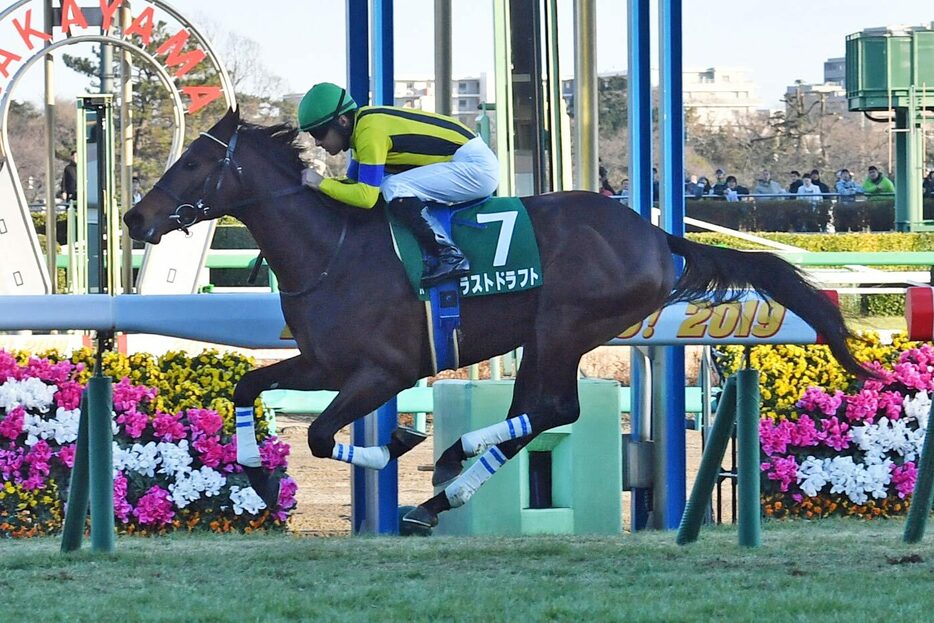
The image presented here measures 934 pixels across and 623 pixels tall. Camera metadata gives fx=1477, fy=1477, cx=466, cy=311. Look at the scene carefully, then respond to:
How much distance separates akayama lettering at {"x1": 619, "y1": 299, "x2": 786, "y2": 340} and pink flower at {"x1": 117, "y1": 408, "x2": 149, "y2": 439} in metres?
1.88

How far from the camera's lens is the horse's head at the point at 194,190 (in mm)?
4430

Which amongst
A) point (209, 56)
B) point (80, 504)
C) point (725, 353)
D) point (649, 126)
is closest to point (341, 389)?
point (80, 504)

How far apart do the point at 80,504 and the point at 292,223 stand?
3.50 ft

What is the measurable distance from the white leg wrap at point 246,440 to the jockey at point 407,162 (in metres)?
0.69

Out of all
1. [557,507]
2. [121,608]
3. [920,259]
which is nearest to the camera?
[121,608]

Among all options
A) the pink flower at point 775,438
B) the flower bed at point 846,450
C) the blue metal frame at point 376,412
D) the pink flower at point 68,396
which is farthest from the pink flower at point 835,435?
the pink flower at point 68,396

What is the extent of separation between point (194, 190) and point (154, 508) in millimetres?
1586

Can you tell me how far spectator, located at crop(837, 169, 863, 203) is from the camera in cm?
2344

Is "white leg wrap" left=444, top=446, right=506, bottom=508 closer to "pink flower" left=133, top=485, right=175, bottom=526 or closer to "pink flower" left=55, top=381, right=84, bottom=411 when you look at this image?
"pink flower" left=133, top=485, right=175, bottom=526

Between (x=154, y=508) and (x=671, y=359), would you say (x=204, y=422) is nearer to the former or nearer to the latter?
(x=154, y=508)

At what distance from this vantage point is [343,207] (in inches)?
180

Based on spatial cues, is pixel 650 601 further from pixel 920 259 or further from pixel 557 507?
pixel 920 259

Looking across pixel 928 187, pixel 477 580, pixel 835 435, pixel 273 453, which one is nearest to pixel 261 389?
pixel 477 580

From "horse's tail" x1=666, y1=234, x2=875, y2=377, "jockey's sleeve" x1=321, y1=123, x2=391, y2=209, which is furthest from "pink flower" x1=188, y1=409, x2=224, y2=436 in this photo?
"horse's tail" x1=666, y1=234, x2=875, y2=377
